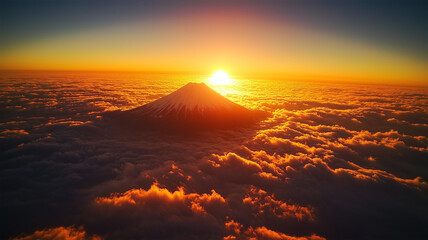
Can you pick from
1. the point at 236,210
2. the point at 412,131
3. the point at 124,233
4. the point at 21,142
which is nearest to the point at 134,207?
the point at 124,233

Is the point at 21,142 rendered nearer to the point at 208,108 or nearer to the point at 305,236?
the point at 208,108

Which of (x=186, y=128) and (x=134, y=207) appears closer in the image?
(x=134, y=207)

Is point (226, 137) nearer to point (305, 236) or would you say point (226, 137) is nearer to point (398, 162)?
point (305, 236)

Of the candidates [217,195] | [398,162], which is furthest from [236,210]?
[398,162]

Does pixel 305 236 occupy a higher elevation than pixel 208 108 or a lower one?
lower

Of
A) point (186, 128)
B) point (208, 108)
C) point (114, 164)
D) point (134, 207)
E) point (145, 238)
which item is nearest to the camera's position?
point (145, 238)

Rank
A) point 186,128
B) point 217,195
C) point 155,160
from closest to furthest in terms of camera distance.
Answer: point 217,195, point 155,160, point 186,128
